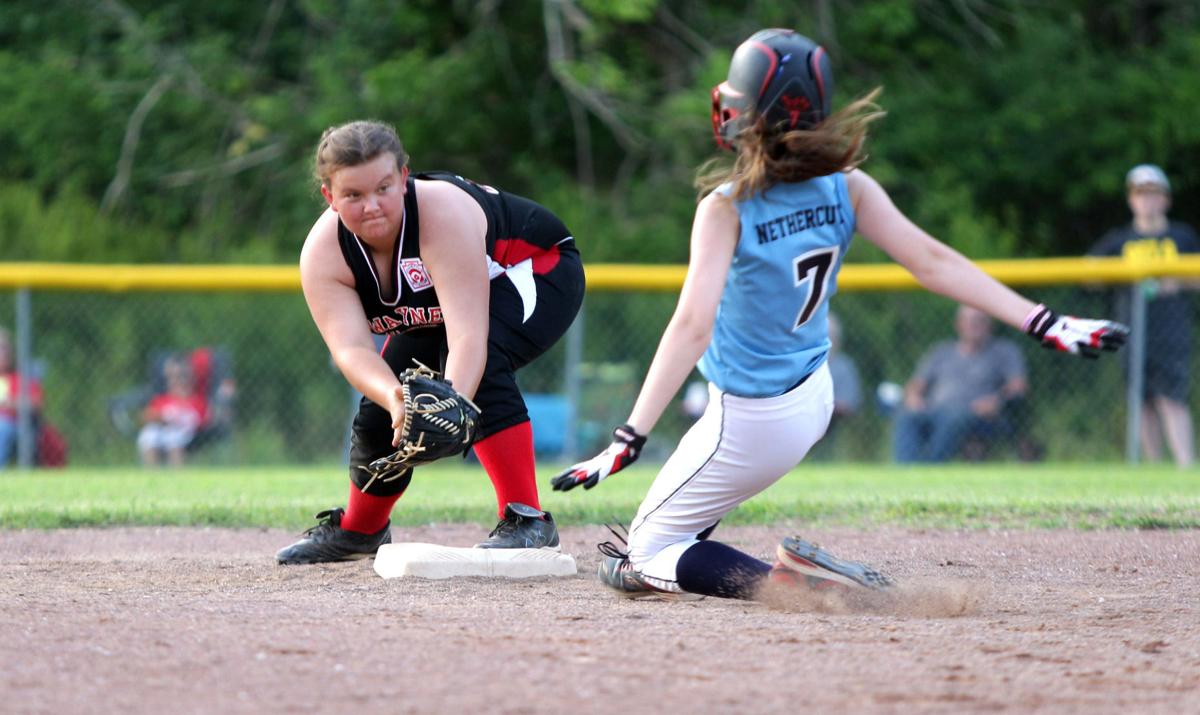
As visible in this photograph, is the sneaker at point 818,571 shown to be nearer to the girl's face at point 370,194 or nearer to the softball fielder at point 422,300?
the softball fielder at point 422,300

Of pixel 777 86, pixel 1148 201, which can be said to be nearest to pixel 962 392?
pixel 1148 201

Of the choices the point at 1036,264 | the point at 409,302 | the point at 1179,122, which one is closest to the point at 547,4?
the point at 1036,264

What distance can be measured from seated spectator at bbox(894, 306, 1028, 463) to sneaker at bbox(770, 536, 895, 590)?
6.70m

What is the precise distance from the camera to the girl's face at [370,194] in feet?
13.3

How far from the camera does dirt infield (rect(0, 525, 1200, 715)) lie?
271 cm

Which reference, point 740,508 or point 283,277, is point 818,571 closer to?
point 740,508

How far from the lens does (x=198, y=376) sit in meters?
11.5

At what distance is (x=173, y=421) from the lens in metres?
11.3

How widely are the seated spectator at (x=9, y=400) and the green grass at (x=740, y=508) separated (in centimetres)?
84

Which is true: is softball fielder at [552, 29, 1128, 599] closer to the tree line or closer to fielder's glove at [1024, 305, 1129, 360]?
fielder's glove at [1024, 305, 1129, 360]

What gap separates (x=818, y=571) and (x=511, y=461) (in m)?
1.17

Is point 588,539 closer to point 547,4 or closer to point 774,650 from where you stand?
point 774,650

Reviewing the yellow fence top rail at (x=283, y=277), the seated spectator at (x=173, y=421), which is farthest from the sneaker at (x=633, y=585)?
the seated spectator at (x=173, y=421)

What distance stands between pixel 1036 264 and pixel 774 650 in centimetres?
809
